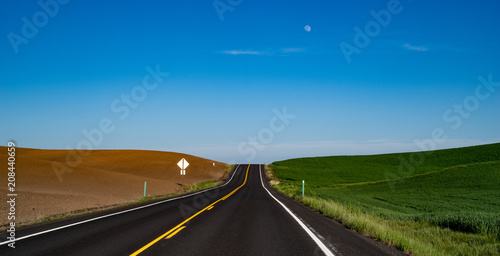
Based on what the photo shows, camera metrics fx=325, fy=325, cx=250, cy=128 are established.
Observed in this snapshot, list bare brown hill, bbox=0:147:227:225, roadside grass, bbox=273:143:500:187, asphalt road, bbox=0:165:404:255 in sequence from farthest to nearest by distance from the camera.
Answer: roadside grass, bbox=273:143:500:187
bare brown hill, bbox=0:147:227:225
asphalt road, bbox=0:165:404:255

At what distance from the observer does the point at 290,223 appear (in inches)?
465

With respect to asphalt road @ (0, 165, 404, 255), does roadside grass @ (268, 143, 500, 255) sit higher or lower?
lower

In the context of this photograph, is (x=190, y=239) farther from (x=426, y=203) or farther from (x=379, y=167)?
(x=379, y=167)

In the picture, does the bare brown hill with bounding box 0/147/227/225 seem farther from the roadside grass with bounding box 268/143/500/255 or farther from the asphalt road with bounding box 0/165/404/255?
the roadside grass with bounding box 268/143/500/255

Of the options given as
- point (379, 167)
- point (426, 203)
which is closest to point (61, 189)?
point (426, 203)

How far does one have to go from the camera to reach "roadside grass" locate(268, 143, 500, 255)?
9828 mm

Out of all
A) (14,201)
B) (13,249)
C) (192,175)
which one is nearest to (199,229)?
(13,249)

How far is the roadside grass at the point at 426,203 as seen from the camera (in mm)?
9828

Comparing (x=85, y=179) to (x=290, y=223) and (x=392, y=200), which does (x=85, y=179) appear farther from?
(x=392, y=200)

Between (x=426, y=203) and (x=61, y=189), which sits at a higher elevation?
(x=61, y=189)

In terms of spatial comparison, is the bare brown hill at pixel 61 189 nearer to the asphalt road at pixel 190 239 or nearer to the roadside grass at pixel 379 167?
the asphalt road at pixel 190 239

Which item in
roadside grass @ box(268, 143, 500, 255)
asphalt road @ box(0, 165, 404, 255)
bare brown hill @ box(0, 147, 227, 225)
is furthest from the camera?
bare brown hill @ box(0, 147, 227, 225)

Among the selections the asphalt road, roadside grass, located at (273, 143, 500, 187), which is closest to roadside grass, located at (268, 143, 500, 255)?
roadside grass, located at (273, 143, 500, 187)

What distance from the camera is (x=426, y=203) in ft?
106
